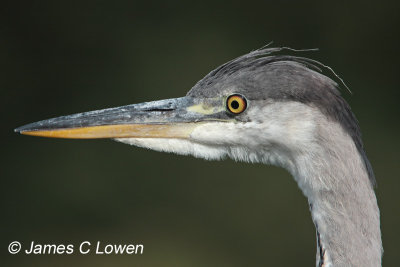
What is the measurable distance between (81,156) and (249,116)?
2.73m

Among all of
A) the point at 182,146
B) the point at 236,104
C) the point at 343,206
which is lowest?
the point at 343,206

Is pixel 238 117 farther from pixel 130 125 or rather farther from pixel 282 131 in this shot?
pixel 130 125

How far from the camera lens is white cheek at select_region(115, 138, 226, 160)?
207 cm

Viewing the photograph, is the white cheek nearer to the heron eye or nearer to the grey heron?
the grey heron

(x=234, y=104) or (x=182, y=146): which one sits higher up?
(x=234, y=104)

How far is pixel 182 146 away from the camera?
2.08 m

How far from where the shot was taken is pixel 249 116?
198cm

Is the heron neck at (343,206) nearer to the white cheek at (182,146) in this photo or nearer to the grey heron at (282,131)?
the grey heron at (282,131)

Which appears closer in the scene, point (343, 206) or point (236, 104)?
point (343, 206)

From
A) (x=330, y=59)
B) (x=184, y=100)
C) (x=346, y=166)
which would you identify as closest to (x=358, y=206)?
(x=346, y=166)

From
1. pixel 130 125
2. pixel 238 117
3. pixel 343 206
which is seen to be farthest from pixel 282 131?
pixel 130 125

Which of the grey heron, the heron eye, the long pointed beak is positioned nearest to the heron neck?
the grey heron

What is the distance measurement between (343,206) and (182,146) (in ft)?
1.95

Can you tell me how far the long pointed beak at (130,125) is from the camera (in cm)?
206
